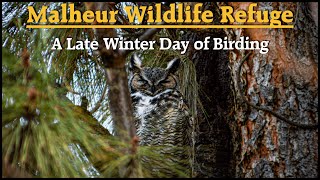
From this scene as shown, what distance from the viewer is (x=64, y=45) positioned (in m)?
1.68

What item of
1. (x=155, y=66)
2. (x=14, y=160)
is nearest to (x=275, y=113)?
(x=14, y=160)

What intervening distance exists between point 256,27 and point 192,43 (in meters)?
0.63

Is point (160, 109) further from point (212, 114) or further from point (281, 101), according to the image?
point (281, 101)

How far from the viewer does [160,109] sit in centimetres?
221

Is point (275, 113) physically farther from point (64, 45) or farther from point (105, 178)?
point (64, 45)

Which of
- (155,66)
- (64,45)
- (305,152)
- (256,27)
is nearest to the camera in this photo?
(305,152)

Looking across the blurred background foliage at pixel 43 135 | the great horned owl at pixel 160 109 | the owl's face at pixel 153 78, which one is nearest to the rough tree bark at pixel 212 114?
the great horned owl at pixel 160 109

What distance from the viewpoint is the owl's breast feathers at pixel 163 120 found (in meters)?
2.12

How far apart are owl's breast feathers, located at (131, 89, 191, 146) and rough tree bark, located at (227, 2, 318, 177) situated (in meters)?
0.61

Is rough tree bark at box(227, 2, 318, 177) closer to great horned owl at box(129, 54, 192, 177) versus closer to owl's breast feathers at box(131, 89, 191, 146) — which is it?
great horned owl at box(129, 54, 192, 177)

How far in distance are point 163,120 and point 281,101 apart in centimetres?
79

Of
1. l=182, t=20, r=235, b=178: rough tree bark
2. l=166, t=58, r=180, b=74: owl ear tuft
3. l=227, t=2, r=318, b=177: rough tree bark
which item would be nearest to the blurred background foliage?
l=227, t=2, r=318, b=177: rough tree bark

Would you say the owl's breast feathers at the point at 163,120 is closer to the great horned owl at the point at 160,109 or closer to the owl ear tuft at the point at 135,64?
the great horned owl at the point at 160,109

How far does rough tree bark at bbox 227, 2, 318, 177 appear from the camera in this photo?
4.57 ft
